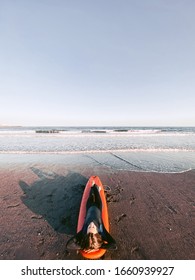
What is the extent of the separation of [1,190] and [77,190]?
2542 mm

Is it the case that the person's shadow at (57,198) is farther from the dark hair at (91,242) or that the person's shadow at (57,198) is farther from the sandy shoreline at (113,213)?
the dark hair at (91,242)

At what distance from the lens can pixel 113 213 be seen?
4.57 m

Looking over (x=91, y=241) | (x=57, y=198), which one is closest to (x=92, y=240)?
(x=91, y=241)

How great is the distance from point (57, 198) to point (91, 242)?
8.98ft

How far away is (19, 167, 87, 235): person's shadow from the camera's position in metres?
4.21

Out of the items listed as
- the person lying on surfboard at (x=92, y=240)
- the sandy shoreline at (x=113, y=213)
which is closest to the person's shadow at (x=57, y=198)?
the sandy shoreline at (x=113, y=213)

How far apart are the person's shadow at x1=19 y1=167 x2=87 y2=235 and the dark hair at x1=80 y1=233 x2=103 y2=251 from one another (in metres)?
0.96

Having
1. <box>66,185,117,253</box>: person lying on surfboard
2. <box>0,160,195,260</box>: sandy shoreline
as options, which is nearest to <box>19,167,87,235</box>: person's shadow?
<box>0,160,195,260</box>: sandy shoreline

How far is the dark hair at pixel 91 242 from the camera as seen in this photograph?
291 cm

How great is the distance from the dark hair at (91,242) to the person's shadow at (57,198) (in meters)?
0.96
